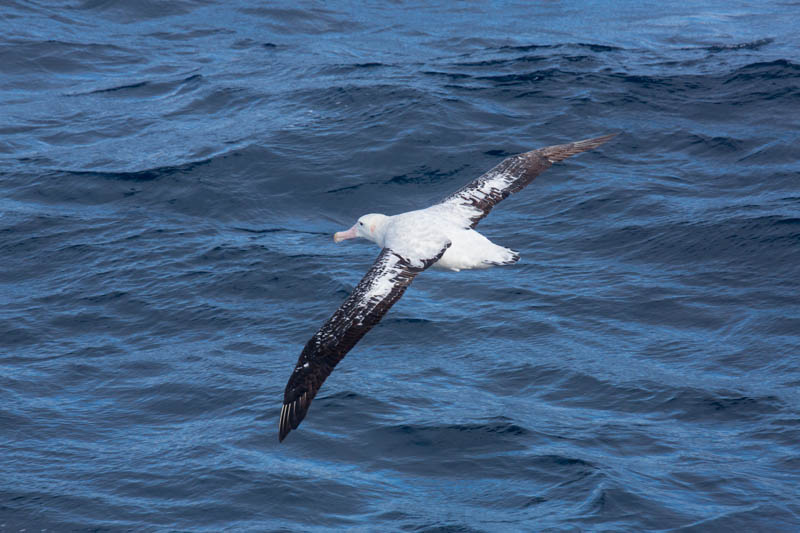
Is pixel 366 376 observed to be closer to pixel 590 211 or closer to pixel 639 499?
pixel 639 499

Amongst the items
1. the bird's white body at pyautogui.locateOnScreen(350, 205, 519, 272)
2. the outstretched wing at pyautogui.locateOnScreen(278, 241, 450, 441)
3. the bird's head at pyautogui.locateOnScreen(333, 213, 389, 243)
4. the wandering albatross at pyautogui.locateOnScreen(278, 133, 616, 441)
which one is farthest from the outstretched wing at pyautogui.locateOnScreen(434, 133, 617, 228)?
the outstretched wing at pyautogui.locateOnScreen(278, 241, 450, 441)

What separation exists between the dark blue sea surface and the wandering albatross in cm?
140

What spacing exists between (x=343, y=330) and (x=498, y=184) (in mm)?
3824

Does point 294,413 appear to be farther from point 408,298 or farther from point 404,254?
point 408,298

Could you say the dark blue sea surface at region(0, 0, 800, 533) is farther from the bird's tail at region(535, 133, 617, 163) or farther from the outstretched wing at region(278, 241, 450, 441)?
the bird's tail at region(535, 133, 617, 163)

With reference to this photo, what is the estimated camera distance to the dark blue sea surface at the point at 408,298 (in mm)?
9547

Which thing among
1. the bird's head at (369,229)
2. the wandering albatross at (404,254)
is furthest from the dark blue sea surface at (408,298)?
the wandering albatross at (404,254)

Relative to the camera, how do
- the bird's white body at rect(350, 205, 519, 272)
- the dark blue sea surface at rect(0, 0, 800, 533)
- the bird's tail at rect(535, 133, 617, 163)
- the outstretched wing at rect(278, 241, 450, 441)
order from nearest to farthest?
1. the outstretched wing at rect(278, 241, 450, 441)
2. the dark blue sea surface at rect(0, 0, 800, 533)
3. the bird's white body at rect(350, 205, 519, 272)
4. the bird's tail at rect(535, 133, 617, 163)

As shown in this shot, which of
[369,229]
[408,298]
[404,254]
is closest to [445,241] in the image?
[404,254]

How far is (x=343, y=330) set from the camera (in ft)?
29.6

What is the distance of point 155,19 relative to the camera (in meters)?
25.9

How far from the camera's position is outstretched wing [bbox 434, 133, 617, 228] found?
37.9 feet

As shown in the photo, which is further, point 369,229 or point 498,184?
point 498,184

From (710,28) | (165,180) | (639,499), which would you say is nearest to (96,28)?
(165,180)
